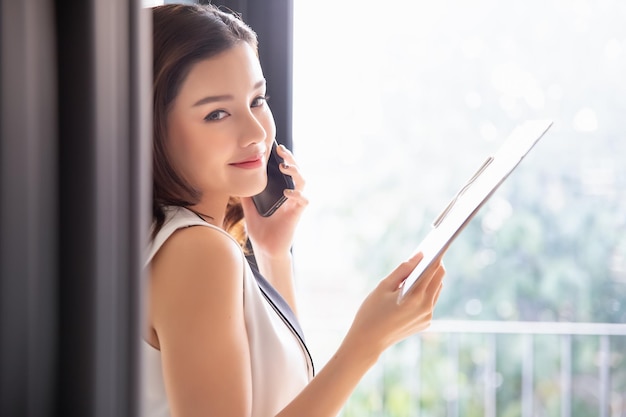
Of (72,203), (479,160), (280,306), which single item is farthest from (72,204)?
(479,160)

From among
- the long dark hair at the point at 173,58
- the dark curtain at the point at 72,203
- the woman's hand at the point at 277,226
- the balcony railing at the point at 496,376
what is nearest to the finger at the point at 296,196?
the woman's hand at the point at 277,226

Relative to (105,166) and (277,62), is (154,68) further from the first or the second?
(105,166)

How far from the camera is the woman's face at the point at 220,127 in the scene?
100cm

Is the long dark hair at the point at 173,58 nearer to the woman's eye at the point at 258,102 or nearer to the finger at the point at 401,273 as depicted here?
the woman's eye at the point at 258,102

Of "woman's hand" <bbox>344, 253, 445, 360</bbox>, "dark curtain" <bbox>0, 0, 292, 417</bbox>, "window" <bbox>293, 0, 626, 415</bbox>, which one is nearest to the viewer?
"dark curtain" <bbox>0, 0, 292, 417</bbox>

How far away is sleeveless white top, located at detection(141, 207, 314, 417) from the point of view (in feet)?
3.06

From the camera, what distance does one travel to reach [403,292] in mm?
927

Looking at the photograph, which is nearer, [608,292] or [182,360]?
[182,360]

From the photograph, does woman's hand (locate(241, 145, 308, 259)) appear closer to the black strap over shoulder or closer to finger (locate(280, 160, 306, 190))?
finger (locate(280, 160, 306, 190))

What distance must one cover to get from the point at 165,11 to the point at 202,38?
0.23ft

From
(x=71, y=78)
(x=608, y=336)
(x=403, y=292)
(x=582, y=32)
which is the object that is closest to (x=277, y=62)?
(x=403, y=292)

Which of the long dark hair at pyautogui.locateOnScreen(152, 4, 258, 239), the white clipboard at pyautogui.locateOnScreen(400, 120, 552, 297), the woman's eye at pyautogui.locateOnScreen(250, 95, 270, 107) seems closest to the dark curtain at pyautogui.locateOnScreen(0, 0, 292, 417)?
the white clipboard at pyautogui.locateOnScreen(400, 120, 552, 297)

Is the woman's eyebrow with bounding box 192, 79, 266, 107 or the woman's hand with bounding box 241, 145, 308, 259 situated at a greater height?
the woman's eyebrow with bounding box 192, 79, 266, 107

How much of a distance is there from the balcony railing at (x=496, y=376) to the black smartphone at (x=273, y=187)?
167cm
